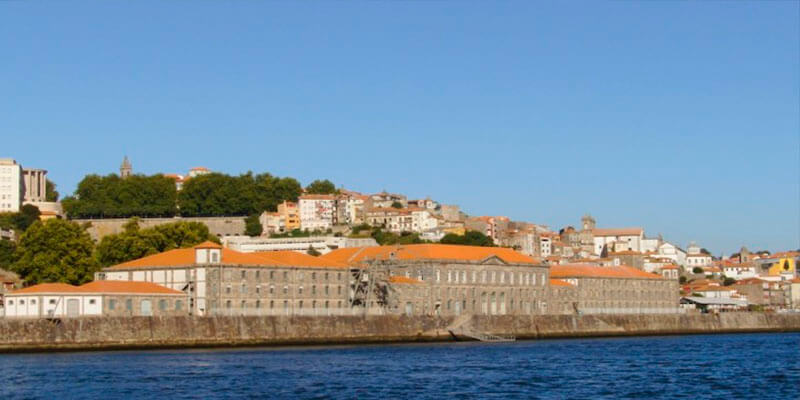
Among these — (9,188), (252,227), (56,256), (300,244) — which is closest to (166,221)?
(252,227)

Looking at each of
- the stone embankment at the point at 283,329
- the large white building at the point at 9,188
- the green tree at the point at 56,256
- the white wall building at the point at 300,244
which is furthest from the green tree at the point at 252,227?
the stone embankment at the point at 283,329

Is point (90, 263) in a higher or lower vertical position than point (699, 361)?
higher

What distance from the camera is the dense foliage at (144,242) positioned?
86312 mm

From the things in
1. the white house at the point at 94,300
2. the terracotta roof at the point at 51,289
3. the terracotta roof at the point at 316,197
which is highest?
the terracotta roof at the point at 316,197

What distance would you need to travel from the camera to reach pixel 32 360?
54.3 m

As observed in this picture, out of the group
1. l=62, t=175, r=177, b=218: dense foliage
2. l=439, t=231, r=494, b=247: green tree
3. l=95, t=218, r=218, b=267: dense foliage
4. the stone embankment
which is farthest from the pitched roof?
l=62, t=175, r=177, b=218: dense foliage

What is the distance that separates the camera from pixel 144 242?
286 ft

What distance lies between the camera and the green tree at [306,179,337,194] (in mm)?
173125

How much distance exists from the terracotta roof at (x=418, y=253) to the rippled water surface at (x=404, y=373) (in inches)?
836

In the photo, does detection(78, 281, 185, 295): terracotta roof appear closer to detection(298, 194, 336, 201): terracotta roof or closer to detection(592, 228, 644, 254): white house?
detection(298, 194, 336, 201): terracotta roof

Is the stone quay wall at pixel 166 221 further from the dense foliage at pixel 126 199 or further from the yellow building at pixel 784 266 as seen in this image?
the yellow building at pixel 784 266

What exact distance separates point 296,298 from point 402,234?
234 ft

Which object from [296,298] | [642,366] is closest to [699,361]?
[642,366]

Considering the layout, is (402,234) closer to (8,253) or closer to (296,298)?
(8,253)
